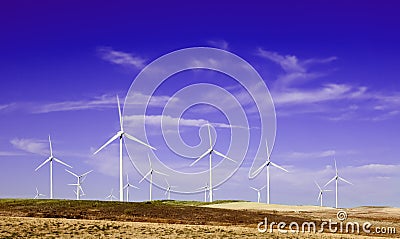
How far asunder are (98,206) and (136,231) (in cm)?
2887

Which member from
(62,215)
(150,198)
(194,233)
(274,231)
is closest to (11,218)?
(62,215)

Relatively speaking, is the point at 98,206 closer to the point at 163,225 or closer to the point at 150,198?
the point at 163,225

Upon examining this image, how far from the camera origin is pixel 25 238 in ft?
156

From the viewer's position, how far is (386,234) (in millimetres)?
61094

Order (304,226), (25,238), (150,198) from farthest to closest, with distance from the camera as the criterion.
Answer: (150,198) < (304,226) < (25,238)

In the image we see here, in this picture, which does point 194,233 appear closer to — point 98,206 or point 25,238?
point 25,238

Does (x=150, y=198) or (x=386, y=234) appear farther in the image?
(x=150, y=198)

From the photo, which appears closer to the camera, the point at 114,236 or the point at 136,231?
the point at 114,236

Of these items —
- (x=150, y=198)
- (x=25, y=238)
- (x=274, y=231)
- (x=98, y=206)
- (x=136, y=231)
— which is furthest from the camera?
(x=150, y=198)

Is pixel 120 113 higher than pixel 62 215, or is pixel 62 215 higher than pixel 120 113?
pixel 120 113

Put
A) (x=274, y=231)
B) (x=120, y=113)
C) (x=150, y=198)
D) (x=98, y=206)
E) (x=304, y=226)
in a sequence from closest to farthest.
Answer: (x=274, y=231)
(x=304, y=226)
(x=98, y=206)
(x=120, y=113)
(x=150, y=198)

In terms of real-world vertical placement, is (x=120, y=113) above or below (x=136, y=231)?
above

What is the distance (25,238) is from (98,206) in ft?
111

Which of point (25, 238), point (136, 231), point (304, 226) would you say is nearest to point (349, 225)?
point (304, 226)
